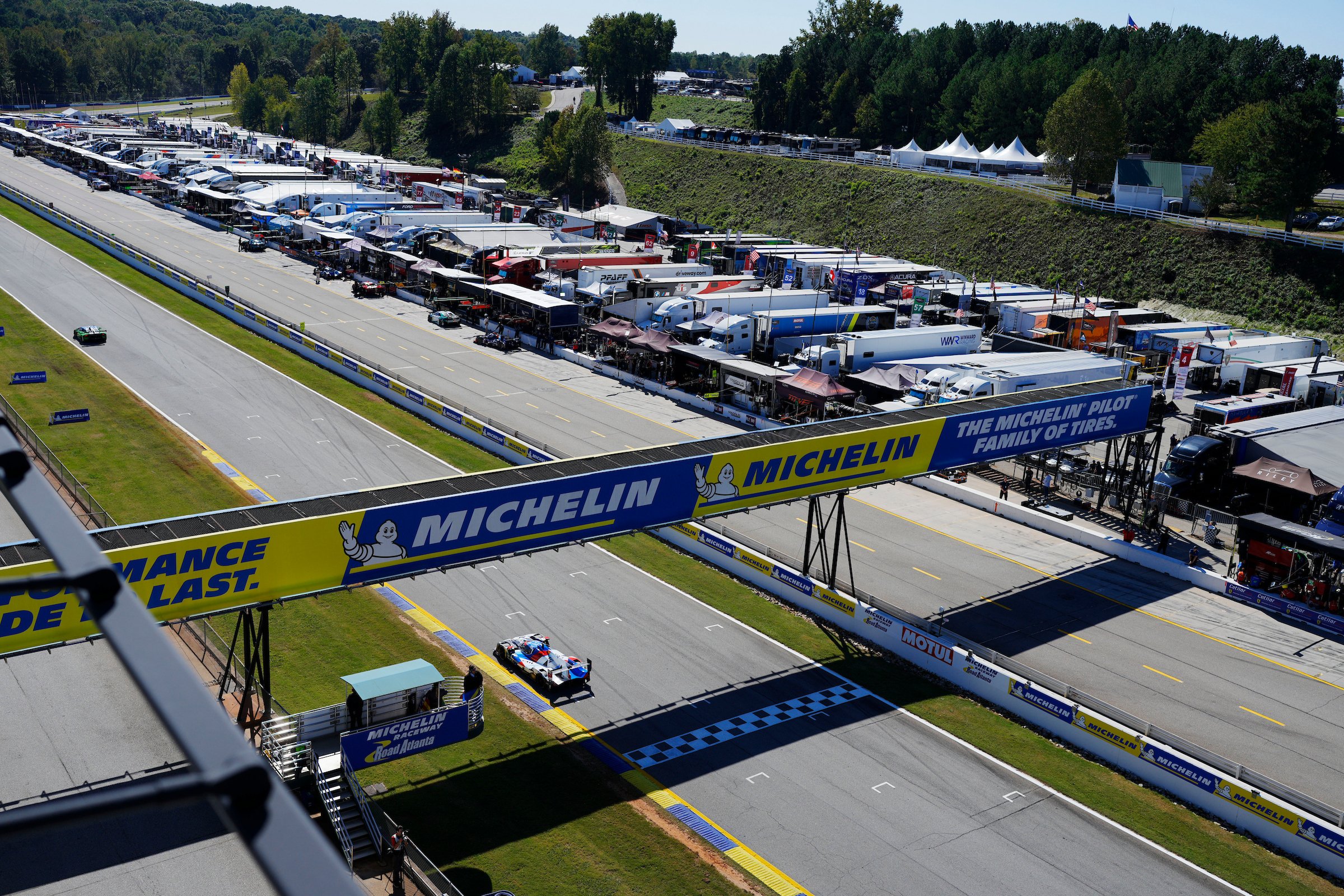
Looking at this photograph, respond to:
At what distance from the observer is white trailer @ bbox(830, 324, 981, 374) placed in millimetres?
68125

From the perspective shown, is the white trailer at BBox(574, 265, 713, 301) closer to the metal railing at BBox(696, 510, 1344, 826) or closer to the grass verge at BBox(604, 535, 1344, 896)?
the grass verge at BBox(604, 535, 1344, 896)

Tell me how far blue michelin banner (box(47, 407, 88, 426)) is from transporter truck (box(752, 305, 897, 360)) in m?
41.2

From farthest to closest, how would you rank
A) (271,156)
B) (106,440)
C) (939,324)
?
(271,156) → (939,324) → (106,440)

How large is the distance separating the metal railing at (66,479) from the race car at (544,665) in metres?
16.4

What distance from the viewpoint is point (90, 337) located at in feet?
232

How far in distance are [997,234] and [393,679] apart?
322ft

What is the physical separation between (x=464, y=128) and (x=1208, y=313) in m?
145

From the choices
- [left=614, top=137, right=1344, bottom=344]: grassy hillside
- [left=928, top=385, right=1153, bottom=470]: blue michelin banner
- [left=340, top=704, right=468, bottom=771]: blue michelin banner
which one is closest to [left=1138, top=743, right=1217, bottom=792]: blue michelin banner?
[left=928, top=385, right=1153, bottom=470]: blue michelin banner

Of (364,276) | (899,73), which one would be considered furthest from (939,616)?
(899,73)

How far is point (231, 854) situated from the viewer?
2538 centimetres

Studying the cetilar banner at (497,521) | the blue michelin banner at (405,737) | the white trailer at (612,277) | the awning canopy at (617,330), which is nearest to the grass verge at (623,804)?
the blue michelin banner at (405,737)

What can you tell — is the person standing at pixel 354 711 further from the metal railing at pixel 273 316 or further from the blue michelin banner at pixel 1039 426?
the metal railing at pixel 273 316

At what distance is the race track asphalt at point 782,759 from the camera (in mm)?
26297

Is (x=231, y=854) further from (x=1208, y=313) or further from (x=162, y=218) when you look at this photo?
(x=162, y=218)
